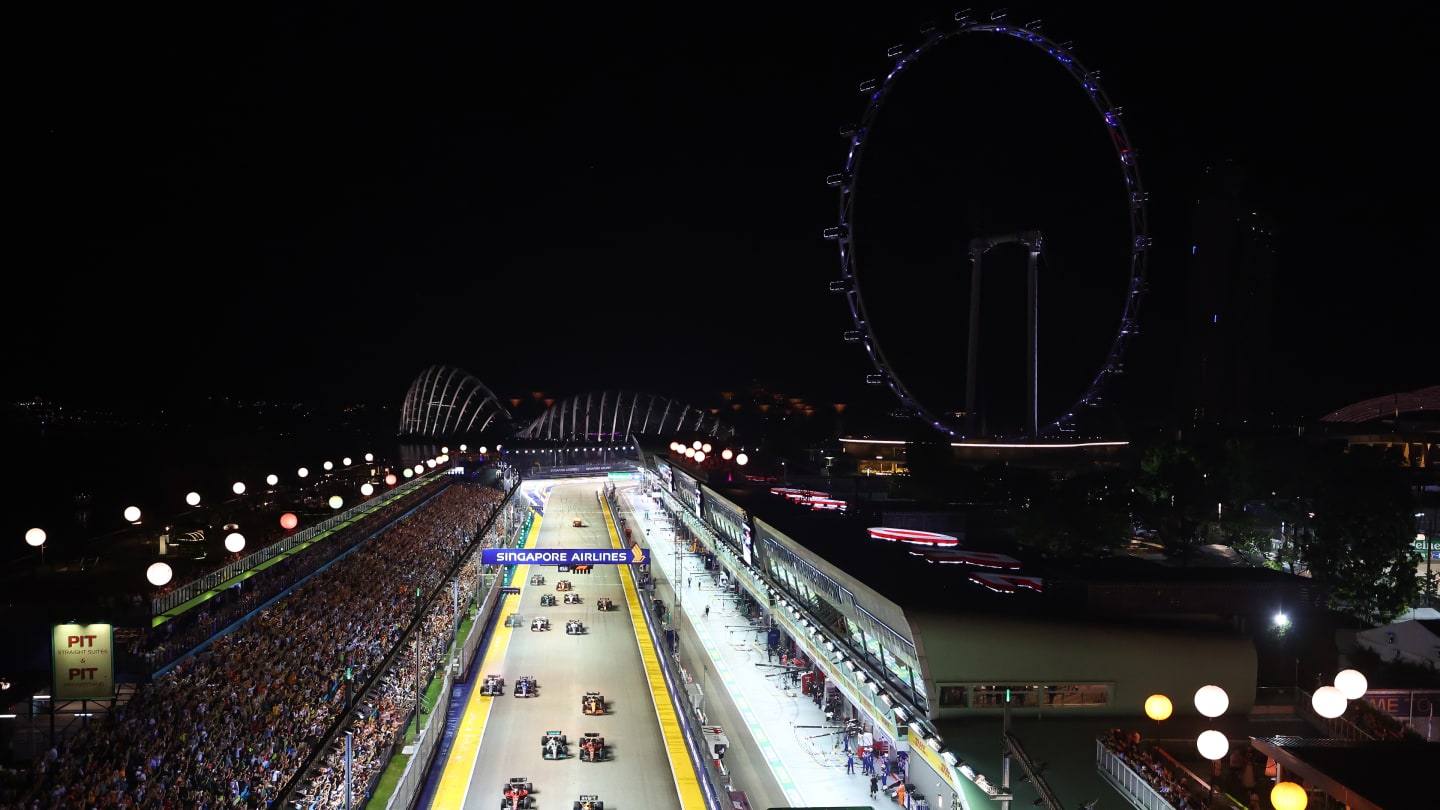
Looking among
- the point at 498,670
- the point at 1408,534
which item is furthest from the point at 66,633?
the point at 1408,534

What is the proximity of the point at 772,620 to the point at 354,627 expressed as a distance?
56.6 ft

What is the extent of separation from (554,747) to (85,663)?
40.3 ft

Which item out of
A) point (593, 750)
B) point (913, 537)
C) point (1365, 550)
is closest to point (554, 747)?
point (593, 750)

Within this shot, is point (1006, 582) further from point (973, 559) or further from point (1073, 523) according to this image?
point (1073, 523)

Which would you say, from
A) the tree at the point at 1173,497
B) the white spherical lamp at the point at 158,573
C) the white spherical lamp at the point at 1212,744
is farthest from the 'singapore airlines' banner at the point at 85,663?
the tree at the point at 1173,497

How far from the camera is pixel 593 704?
98.4ft

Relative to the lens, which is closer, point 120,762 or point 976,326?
point 120,762

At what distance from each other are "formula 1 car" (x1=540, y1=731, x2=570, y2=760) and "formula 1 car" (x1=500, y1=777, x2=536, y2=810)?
103 inches

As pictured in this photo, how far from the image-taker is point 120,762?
15.7m

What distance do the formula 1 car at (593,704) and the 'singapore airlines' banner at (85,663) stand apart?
15441 millimetres

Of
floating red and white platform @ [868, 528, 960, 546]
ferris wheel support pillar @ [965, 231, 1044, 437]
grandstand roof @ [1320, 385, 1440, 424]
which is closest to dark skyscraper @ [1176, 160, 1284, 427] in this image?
grandstand roof @ [1320, 385, 1440, 424]

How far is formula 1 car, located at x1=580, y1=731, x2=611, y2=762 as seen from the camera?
25562 millimetres

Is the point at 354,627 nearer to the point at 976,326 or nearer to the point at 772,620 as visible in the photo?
the point at 772,620

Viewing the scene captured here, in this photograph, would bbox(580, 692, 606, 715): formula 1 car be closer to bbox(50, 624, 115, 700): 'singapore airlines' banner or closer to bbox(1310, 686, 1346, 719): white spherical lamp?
bbox(50, 624, 115, 700): 'singapore airlines' banner
